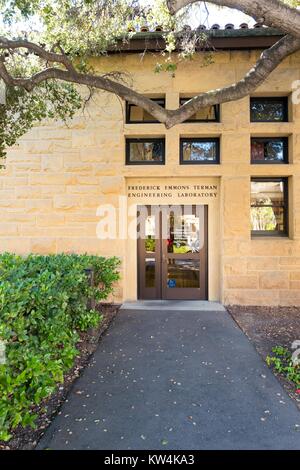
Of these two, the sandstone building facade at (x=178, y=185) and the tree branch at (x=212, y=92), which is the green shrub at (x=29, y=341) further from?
the sandstone building facade at (x=178, y=185)

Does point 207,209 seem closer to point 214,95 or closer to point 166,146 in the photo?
point 166,146

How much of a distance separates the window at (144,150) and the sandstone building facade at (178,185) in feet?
0.08

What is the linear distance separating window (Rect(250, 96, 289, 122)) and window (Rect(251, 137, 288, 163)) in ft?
1.51

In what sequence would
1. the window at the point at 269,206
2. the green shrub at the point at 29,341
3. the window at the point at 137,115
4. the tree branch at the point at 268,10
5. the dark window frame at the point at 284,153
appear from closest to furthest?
the green shrub at the point at 29,341 → the tree branch at the point at 268,10 → the dark window frame at the point at 284,153 → the window at the point at 269,206 → the window at the point at 137,115

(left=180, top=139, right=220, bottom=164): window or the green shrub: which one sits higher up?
(left=180, top=139, right=220, bottom=164): window

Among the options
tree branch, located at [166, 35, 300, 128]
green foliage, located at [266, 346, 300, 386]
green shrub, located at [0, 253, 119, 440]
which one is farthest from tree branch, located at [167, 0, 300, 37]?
green foliage, located at [266, 346, 300, 386]

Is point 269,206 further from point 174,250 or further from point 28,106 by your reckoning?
point 28,106

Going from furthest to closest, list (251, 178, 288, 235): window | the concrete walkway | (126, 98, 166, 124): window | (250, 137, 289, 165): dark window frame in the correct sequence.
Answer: (126, 98, 166, 124): window, (251, 178, 288, 235): window, (250, 137, 289, 165): dark window frame, the concrete walkway

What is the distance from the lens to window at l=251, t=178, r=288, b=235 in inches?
273

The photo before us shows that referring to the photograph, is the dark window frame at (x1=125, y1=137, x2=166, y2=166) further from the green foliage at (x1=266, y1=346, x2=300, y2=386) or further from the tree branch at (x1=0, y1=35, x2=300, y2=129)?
the green foliage at (x1=266, y1=346, x2=300, y2=386)

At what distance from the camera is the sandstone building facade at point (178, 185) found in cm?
663

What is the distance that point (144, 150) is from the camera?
7.12 m

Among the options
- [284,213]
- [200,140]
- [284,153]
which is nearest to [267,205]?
[284,213]

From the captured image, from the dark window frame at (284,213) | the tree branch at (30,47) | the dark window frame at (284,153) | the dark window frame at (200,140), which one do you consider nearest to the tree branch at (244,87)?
the tree branch at (30,47)
